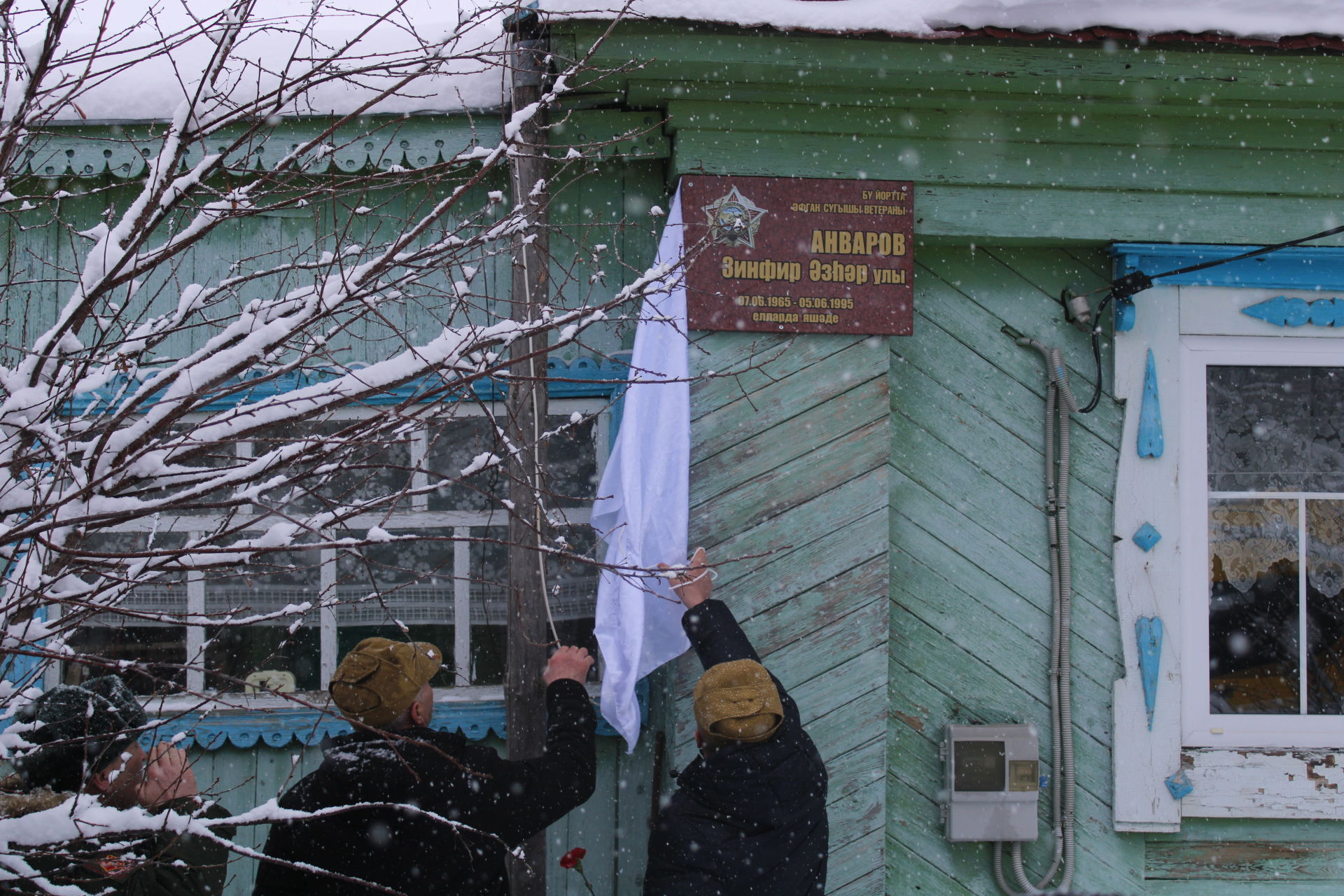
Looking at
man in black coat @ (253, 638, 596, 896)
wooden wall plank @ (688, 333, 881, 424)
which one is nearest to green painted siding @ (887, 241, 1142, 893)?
wooden wall plank @ (688, 333, 881, 424)

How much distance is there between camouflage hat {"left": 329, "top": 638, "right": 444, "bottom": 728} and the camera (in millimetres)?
2490

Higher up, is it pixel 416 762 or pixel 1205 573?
pixel 1205 573

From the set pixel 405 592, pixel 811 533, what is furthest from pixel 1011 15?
pixel 405 592

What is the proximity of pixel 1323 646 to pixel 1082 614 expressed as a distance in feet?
3.05

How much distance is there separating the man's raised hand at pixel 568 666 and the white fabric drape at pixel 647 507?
32cm

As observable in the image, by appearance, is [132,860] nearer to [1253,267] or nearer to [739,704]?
[739,704]

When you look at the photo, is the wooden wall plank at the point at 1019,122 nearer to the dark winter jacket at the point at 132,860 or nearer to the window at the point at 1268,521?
the window at the point at 1268,521

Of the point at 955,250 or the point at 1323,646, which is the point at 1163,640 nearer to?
the point at 1323,646

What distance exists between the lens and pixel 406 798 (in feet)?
7.93

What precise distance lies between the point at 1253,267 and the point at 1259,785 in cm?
191

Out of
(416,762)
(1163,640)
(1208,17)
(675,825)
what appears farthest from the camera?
(1163,640)

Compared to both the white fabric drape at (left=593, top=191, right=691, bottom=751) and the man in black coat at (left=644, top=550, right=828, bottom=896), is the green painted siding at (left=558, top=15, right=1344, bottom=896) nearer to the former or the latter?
the white fabric drape at (left=593, top=191, right=691, bottom=751)

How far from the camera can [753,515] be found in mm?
3463

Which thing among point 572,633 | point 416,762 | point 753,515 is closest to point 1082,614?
point 753,515
